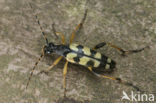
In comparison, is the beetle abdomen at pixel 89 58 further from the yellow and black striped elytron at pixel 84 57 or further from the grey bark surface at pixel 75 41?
the grey bark surface at pixel 75 41

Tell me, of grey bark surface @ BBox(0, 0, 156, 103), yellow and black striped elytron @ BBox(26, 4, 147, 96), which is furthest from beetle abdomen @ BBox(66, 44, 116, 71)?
grey bark surface @ BBox(0, 0, 156, 103)

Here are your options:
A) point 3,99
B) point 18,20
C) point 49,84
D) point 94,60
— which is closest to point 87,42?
point 94,60

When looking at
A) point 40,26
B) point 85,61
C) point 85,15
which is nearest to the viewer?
point 85,61

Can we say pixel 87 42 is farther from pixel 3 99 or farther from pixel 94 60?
pixel 3 99

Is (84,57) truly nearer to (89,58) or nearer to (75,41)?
(89,58)

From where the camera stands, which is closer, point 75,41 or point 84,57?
point 84,57

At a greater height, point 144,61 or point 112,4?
point 112,4

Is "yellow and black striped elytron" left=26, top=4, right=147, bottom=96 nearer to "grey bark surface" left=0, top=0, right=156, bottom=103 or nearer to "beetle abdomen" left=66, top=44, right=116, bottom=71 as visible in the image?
"beetle abdomen" left=66, top=44, right=116, bottom=71

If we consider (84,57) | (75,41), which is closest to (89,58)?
(84,57)
